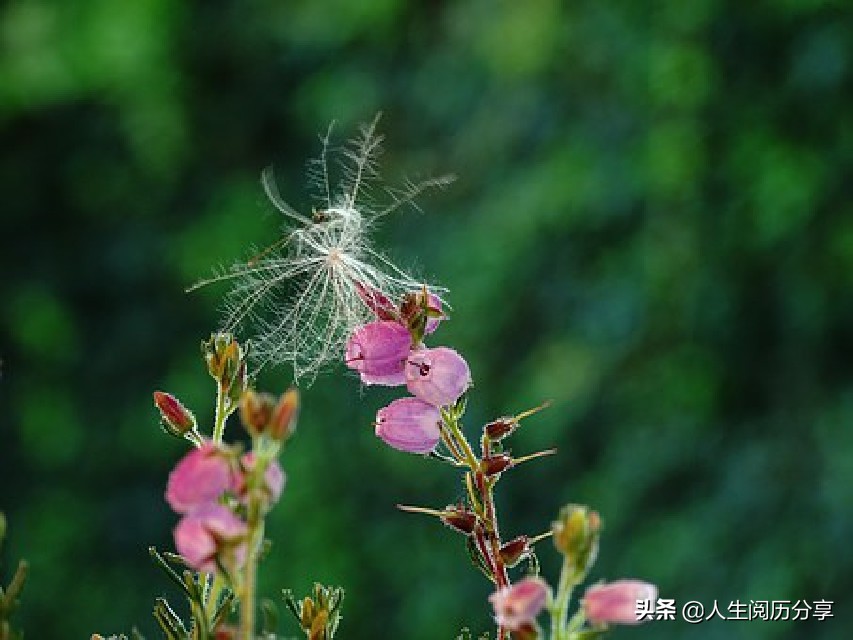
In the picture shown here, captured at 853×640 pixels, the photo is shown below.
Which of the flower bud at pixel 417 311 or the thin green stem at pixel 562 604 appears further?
the flower bud at pixel 417 311

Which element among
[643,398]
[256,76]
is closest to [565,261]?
[643,398]

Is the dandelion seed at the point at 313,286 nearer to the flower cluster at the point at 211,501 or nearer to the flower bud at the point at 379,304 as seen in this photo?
the flower bud at the point at 379,304

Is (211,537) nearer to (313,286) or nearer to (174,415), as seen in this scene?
(174,415)

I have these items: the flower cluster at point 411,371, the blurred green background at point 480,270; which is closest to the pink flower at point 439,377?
the flower cluster at point 411,371

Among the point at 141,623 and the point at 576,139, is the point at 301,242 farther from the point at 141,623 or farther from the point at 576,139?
the point at 141,623

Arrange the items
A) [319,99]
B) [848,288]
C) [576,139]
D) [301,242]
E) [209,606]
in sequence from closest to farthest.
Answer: [209,606], [301,242], [848,288], [576,139], [319,99]

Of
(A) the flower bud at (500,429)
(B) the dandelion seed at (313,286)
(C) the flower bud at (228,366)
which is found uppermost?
(B) the dandelion seed at (313,286)
